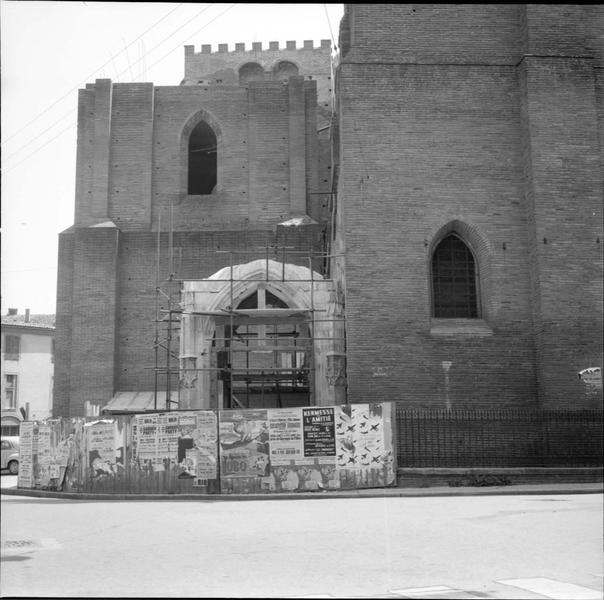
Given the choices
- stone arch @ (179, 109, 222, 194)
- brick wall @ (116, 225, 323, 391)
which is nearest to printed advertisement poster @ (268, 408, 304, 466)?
brick wall @ (116, 225, 323, 391)

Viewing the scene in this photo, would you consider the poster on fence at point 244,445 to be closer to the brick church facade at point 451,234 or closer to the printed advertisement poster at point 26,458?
the brick church facade at point 451,234

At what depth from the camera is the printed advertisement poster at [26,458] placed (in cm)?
1958

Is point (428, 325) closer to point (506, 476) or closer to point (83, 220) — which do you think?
point (506, 476)

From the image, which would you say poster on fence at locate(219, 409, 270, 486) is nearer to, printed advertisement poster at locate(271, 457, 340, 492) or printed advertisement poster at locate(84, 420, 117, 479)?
printed advertisement poster at locate(271, 457, 340, 492)

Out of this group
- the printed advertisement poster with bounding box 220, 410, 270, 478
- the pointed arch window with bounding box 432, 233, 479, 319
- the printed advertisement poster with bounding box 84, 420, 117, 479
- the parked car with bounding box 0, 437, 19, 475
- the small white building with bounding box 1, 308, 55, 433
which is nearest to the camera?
the small white building with bounding box 1, 308, 55, 433

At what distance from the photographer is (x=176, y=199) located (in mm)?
27688

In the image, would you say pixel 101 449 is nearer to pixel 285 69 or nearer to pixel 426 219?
pixel 426 219

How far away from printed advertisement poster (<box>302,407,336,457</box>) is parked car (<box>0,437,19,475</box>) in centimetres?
1774

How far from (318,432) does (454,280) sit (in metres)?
5.97

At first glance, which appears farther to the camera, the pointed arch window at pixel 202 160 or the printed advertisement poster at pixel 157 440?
the pointed arch window at pixel 202 160

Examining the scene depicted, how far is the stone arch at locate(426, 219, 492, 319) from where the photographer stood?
2009 centimetres

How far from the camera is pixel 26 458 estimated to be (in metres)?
20.0

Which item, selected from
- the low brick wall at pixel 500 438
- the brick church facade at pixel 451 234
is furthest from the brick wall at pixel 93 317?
the low brick wall at pixel 500 438

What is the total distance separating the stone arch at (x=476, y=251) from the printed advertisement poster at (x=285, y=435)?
5.17 metres
